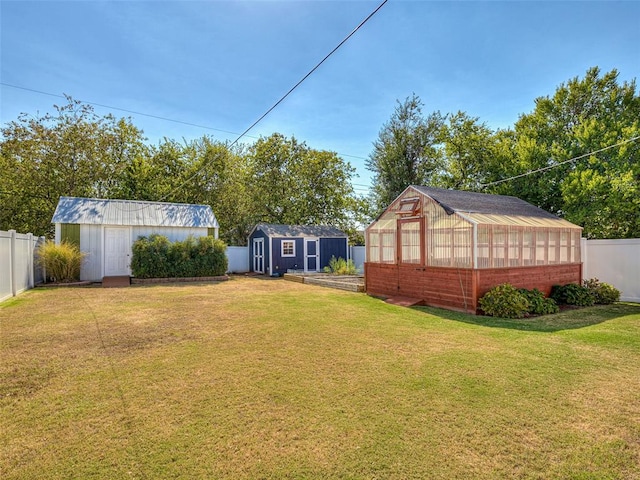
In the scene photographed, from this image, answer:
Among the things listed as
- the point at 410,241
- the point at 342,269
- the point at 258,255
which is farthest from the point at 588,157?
the point at 258,255

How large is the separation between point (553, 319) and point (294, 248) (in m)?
12.7

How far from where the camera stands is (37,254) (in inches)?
496

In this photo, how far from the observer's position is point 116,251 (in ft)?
49.5

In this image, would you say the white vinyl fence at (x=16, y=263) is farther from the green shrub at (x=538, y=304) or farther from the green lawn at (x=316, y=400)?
the green shrub at (x=538, y=304)

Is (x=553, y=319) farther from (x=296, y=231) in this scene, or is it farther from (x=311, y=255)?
(x=296, y=231)

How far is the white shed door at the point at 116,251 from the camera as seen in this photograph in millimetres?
14898

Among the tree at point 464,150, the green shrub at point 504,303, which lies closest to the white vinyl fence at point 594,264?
the green shrub at point 504,303

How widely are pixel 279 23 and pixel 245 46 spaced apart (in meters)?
1.83

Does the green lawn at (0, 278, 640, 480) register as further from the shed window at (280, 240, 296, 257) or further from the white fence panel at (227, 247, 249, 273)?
the white fence panel at (227, 247, 249, 273)

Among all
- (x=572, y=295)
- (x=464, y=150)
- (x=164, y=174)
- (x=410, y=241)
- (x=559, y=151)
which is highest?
(x=464, y=150)

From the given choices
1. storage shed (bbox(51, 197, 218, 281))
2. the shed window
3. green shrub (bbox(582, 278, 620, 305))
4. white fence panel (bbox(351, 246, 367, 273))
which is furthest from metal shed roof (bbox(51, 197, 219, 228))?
green shrub (bbox(582, 278, 620, 305))

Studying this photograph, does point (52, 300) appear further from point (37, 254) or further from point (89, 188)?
point (89, 188)

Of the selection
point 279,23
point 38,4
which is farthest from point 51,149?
point 279,23

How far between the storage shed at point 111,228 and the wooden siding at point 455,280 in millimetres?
9737
